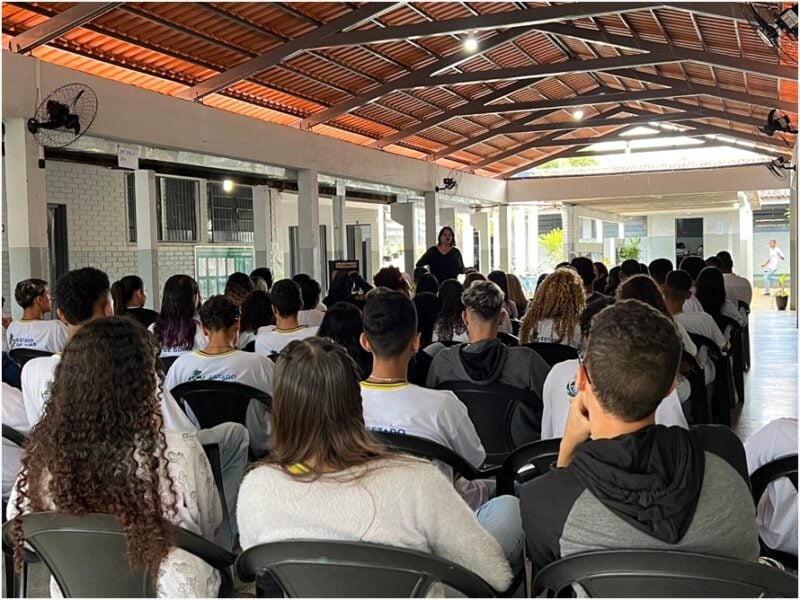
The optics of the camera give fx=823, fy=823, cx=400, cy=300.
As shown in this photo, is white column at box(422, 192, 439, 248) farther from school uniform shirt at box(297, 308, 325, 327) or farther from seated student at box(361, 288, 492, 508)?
seated student at box(361, 288, 492, 508)

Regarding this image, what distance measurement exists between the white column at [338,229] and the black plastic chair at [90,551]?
1252cm

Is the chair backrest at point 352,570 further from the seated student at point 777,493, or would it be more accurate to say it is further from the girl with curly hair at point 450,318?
the girl with curly hair at point 450,318

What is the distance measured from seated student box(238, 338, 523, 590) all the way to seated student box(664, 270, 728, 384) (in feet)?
12.2

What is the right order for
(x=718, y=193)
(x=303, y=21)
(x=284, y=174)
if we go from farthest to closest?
(x=718, y=193), (x=284, y=174), (x=303, y=21)

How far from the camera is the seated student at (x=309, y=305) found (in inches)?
242

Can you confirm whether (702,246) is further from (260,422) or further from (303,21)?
(260,422)

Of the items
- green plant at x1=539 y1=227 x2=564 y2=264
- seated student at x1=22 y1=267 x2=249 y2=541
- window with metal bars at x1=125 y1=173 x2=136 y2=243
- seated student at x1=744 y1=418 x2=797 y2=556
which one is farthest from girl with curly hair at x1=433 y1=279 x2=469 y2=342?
green plant at x1=539 y1=227 x2=564 y2=264

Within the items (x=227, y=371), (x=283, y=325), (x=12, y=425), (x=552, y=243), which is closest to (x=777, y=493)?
(x=227, y=371)

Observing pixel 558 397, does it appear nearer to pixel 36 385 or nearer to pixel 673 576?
pixel 673 576

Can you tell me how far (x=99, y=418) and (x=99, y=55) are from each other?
7.20 metres

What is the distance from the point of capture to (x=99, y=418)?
6.64 ft

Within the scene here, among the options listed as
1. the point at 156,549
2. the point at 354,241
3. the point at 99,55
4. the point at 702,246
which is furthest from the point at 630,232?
the point at 156,549

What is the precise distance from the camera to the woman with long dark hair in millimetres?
3543

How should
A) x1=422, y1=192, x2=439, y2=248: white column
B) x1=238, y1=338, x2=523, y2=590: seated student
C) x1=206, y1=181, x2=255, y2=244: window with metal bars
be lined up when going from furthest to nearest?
x1=422, y1=192, x2=439, y2=248: white column < x1=206, y1=181, x2=255, y2=244: window with metal bars < x1=238, y1=338, x2=523, y2=590: seated student
